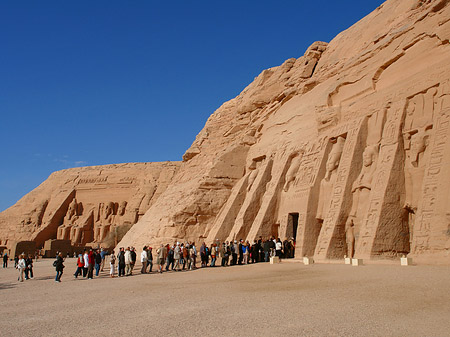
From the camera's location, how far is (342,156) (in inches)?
559

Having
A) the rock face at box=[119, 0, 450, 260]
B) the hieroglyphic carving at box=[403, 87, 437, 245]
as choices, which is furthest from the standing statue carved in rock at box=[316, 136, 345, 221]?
the hieroglyphic carving at box=[403, 87, 437, 245]

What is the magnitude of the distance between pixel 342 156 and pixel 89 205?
3156 cm

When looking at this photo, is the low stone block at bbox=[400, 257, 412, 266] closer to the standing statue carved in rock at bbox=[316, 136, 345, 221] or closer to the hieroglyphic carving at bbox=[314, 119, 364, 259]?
the hieroglyphic carving at bbox=[314, 119, 364, 259]

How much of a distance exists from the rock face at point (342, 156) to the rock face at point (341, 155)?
0.04 metres

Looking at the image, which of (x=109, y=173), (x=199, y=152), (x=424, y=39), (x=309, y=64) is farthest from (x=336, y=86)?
(x=109, y=173)

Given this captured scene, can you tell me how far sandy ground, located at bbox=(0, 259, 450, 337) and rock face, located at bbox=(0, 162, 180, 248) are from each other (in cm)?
2850

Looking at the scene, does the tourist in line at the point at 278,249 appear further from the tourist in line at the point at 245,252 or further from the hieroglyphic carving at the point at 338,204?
the hieroglyphic carving at the point at 338,204

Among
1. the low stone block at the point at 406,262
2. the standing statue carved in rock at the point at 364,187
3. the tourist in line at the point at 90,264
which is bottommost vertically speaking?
the tourist in line at the point at 90,264

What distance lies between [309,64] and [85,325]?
18.4m

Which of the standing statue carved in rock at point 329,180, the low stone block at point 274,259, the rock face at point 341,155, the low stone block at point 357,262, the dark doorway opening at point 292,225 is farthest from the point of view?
the dark doorway opening at point 292,225

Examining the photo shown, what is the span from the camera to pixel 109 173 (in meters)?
41.3

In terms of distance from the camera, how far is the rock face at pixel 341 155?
11359 millimetres

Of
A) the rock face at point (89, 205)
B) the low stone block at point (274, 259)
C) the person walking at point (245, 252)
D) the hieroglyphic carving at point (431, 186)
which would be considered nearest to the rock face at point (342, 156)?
the hieroglyphic carving at point (431, 186)

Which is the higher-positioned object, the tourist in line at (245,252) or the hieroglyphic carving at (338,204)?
the hieroglyphic carving at (338,204)
